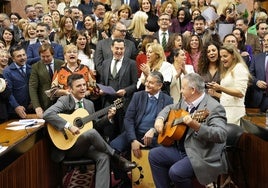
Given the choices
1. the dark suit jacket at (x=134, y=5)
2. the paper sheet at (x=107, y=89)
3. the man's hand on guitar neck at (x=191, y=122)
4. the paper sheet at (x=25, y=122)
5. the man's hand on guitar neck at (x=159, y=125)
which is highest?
the dark suit jacket at (x=134, y=5)

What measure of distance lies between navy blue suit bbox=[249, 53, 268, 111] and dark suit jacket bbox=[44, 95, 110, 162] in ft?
6.35

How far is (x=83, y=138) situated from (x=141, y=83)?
1.24m

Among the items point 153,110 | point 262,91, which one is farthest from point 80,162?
point 262,91

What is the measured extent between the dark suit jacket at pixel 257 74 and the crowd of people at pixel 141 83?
13 mm

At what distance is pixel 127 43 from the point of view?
6.28 meters

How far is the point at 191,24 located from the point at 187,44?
1878 millimetres

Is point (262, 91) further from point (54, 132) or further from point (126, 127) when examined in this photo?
point (54, 132)

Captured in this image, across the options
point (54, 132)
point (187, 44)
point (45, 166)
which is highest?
point (187, 44)

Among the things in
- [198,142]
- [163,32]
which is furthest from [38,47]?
[198,142]

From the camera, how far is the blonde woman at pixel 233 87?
16.2ft

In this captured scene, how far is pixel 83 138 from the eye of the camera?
15.3ft

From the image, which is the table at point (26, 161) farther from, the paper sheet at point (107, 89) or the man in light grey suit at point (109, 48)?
the man in light grey suit at point (109, 48)

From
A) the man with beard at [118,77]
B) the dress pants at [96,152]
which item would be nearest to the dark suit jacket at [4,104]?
the dress pants at [96,152]

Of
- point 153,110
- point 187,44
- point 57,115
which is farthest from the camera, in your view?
point 187,44
